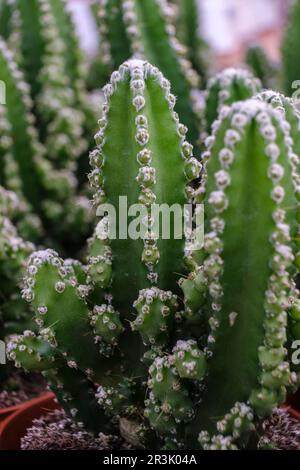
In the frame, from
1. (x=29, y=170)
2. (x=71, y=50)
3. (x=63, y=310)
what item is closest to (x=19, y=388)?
(x=63, y=310)

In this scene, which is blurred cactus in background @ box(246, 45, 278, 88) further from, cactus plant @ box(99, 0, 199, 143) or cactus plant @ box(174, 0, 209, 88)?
cactus plant @ box(99, 0, 199, 143)

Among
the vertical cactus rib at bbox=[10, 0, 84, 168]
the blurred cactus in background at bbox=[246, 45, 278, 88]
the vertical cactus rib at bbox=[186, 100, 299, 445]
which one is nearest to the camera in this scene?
the vertical cactus rib at bbox=[186, 100, 299, 445]

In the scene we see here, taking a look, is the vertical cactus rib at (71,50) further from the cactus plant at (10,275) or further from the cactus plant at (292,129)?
the cactus plant at (292,129)

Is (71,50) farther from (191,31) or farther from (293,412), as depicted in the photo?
(293,412)

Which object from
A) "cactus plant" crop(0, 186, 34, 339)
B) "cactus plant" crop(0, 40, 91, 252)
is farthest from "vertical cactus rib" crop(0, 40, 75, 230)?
"cactus plant" crop(0, 186, 34, 339)

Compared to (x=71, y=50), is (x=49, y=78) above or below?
below

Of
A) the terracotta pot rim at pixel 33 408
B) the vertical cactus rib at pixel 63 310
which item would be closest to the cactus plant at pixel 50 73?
the terracotta pot rim at pixel 33 408

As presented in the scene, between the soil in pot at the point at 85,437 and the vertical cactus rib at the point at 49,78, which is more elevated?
the vertical cactus rib at the point at 49,78

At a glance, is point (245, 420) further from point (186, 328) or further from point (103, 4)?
point (103, 4)
